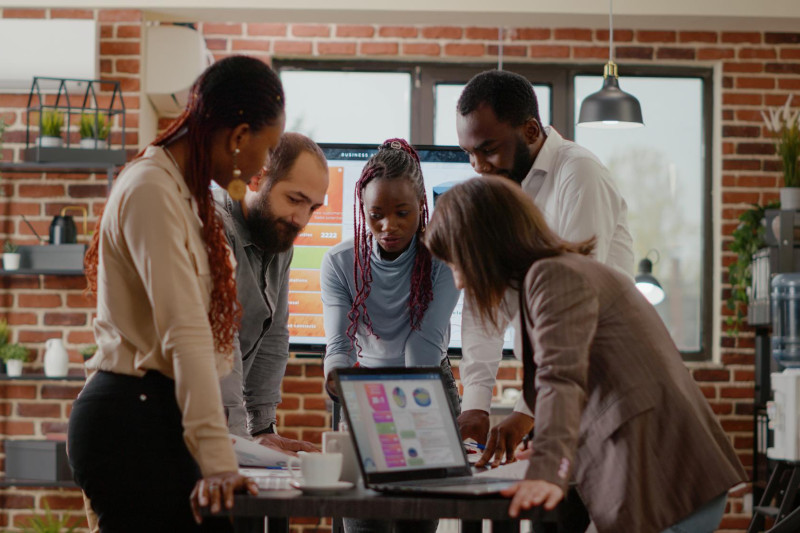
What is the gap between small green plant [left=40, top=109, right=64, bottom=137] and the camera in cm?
421

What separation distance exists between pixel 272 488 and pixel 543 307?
485mm

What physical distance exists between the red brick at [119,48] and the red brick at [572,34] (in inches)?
84.0

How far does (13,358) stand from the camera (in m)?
4.26

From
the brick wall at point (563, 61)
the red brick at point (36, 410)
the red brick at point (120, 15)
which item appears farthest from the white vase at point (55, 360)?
the red brick at point (120, 15)

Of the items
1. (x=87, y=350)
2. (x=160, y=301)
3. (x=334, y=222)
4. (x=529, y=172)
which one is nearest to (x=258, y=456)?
(x=160, y=301)

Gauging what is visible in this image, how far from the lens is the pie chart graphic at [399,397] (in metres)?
1.55

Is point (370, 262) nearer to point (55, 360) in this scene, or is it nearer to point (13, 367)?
point (55, 360)

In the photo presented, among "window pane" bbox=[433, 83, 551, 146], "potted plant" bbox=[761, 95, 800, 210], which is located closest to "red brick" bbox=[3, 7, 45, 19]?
"window pane" bbox=[433, 83, 551, 146]

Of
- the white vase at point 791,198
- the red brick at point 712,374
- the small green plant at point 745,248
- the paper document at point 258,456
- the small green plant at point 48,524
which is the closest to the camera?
the paper document at point 258,456

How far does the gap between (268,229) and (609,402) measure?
0.88 meters

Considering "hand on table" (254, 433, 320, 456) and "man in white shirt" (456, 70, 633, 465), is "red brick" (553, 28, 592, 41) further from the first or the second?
"hand on table" (254, 433, 320, 456)

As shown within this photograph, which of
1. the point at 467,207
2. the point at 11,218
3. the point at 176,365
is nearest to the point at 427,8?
the point at 11,218

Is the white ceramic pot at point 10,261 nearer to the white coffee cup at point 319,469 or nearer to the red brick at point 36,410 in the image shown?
the red brick at point 36,410

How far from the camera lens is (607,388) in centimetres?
143
